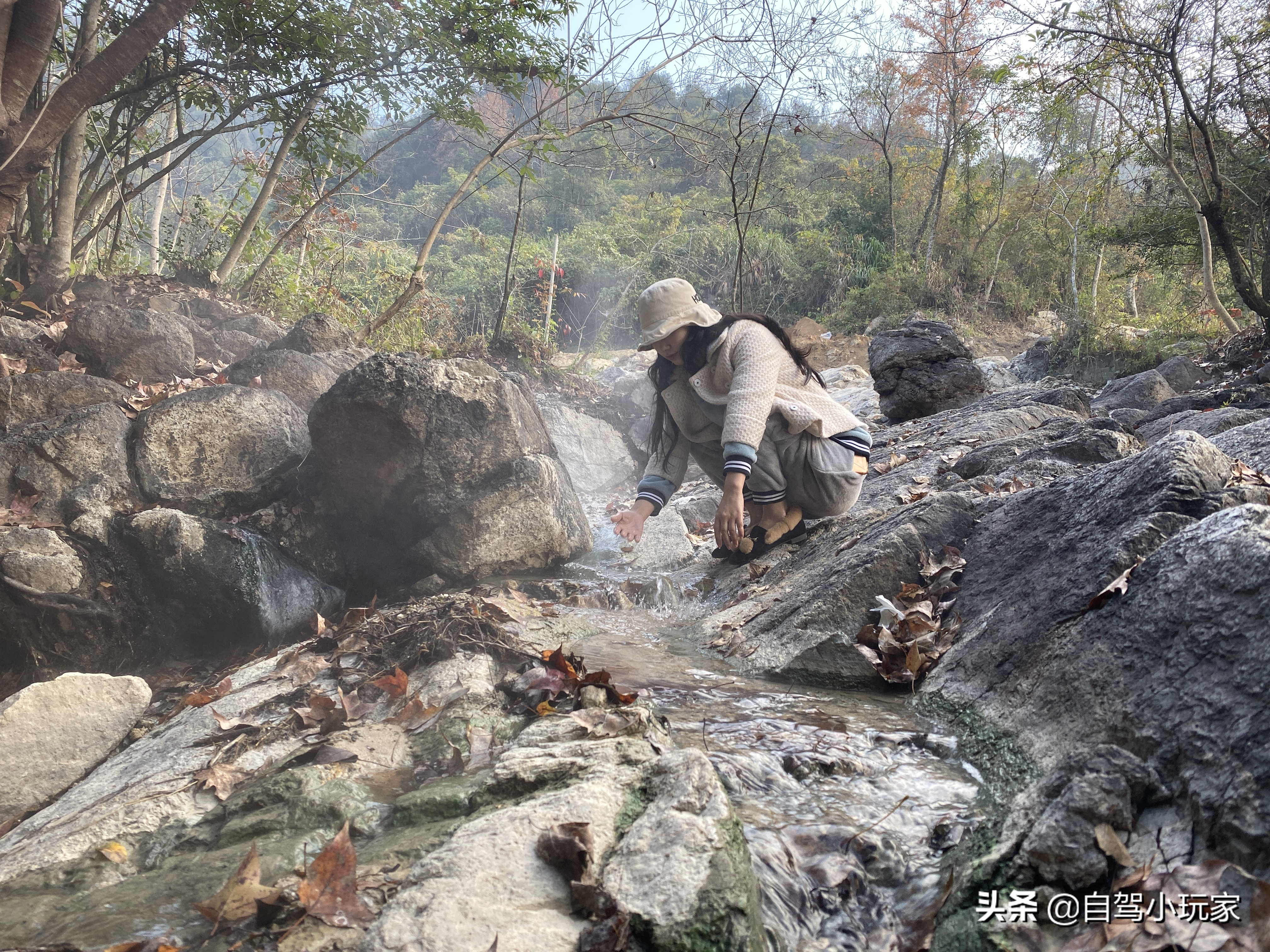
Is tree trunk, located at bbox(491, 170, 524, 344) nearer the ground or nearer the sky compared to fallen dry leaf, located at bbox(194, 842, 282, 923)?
nearer the sky

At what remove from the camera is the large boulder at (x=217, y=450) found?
4707 millimetres

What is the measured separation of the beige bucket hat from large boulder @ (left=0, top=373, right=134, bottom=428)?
3.68m

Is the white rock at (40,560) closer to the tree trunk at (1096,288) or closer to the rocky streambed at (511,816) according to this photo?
the rocky streambed at (511,816)

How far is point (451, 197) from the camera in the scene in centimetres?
813

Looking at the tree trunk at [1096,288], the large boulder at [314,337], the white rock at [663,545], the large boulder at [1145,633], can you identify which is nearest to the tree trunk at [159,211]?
the large boulder at [314,337]

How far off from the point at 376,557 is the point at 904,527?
349 cm

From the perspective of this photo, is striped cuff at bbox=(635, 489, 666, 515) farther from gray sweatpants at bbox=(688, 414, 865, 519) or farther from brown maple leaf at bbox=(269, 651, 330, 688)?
brown maple leaf at bbox=(269, 651, 330, 688)

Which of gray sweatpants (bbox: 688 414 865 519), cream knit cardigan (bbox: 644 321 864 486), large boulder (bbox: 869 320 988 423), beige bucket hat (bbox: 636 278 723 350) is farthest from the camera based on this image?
large boulder (bbox: 869 320 988 423)

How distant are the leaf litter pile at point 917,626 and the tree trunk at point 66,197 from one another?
23.2ft

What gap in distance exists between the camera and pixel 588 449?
417 inches

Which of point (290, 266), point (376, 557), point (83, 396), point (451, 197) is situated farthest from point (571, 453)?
point (83, 396)

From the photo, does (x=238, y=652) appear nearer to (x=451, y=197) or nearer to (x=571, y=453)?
(x=451, y=197)

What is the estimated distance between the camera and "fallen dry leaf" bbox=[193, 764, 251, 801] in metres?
1.93

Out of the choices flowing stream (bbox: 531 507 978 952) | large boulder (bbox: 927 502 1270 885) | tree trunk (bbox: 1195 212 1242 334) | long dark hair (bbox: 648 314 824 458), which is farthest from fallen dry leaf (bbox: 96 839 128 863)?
tree trunk (bbox: 1195 212 1242 334)
